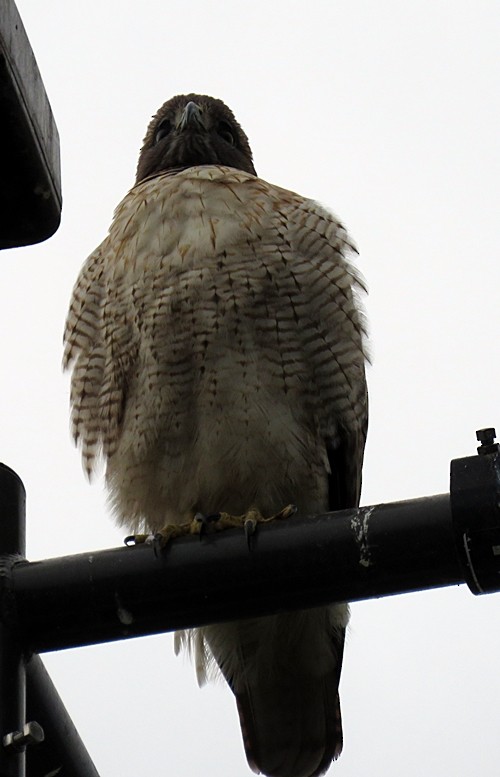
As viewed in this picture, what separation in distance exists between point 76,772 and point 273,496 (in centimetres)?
191

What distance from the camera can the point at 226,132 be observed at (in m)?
5.94

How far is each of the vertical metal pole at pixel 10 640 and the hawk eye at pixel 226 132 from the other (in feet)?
12.5

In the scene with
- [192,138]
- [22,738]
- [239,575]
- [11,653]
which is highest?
[192,138]

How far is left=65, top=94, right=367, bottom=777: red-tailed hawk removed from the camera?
4.12 meters

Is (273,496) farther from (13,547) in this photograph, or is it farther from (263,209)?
(13,547)

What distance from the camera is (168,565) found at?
7.75ft

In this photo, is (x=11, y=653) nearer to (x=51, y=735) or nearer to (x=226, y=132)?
(x=51, y=735)

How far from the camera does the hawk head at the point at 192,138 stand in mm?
5688

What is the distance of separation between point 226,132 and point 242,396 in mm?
2219

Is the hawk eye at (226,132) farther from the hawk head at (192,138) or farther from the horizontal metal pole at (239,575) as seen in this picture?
the horizontal metal pole at (239,575)

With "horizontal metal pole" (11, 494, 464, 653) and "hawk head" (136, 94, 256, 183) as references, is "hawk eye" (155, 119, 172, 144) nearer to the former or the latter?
"hawk head" (136, 94, 256, 183)

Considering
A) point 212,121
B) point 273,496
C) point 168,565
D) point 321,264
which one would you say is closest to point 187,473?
point 273,496

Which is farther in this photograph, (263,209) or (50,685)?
(263,209)

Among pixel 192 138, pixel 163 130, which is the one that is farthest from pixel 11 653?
pixel 163 130
